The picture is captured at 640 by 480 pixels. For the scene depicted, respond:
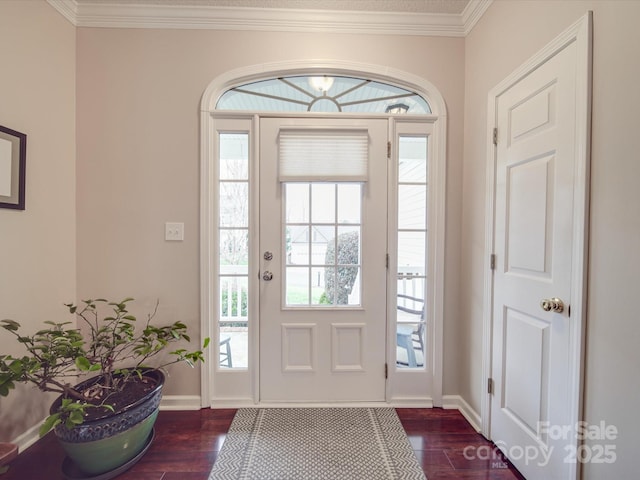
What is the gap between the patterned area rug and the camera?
1.35m

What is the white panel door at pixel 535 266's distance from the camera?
1115 millimetres

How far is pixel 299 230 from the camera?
1885 millimetres

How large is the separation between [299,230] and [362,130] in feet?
2.68

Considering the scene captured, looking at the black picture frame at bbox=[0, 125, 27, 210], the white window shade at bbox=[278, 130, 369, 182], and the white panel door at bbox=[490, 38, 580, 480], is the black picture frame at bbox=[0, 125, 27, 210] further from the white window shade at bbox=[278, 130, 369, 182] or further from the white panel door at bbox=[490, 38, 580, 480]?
the white panel door at bbox=[490, 38, 580, 480]

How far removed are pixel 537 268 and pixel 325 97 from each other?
1.64 m

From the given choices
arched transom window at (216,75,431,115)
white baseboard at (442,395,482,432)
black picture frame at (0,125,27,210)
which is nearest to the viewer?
black picture frame at (0,125,27,210)

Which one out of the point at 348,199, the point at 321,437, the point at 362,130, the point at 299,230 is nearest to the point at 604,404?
the point at 321,437

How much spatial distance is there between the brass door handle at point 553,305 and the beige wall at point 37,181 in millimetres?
2662

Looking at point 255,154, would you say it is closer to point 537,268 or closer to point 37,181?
point 37,181

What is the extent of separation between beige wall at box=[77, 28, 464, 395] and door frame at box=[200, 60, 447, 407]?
6 centimetres

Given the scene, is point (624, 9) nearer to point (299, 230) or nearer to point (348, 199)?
point (348, 199)

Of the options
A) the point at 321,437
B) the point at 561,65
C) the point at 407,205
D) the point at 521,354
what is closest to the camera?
the point at 561,65

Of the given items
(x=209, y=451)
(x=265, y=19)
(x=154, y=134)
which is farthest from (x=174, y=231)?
(x=265, y=19)

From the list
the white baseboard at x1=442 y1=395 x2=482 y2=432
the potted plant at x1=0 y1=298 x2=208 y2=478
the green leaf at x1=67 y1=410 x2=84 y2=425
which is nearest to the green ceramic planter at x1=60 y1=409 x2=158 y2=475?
the potted plant at x1=0 y1=298 x2=208 y2=478
